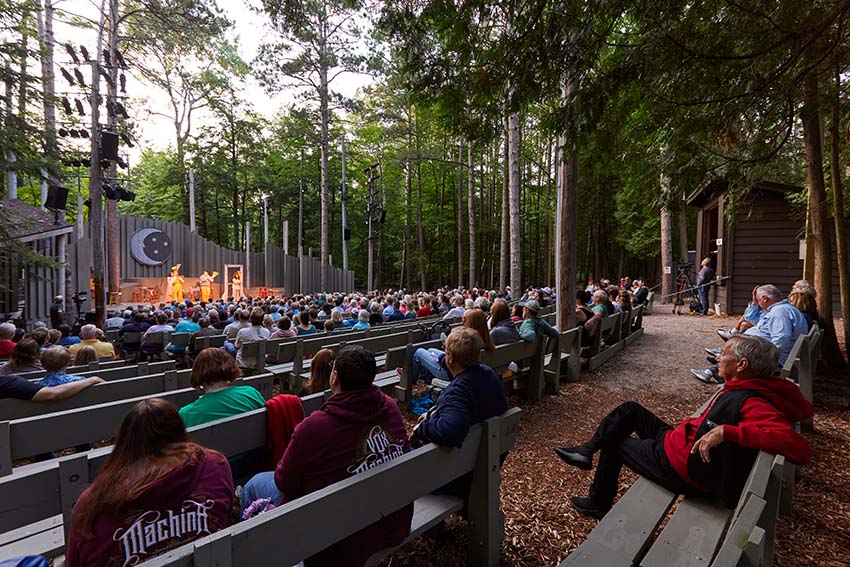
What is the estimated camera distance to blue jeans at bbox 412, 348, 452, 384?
448 centimetres

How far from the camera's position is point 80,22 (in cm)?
1964

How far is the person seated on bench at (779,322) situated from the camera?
432 centimetres

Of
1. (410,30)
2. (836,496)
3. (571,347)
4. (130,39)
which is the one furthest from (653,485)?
(130,39)

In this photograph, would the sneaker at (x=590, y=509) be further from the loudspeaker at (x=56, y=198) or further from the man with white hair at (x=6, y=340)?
the loudspeaker at (x=56, y=198)

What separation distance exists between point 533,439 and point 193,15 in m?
18.2

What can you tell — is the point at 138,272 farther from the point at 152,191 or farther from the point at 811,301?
the point at 811,301

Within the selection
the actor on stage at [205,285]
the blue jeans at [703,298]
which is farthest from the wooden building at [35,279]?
the blue jeans at [703,298]

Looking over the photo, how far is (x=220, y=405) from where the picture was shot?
7.94 feet

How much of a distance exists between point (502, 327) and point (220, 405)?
10.4 ft

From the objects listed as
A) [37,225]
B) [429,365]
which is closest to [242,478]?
[429,365]

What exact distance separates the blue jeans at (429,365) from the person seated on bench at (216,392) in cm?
219

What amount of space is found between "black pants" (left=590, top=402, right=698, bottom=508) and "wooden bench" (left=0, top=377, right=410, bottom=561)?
2057 mm

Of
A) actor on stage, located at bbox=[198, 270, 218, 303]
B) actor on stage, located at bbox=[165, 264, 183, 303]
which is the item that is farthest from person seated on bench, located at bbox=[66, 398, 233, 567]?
actor on stage, located at bbox=[198, 270, 218, 303]

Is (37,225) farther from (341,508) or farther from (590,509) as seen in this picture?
(590,509)
